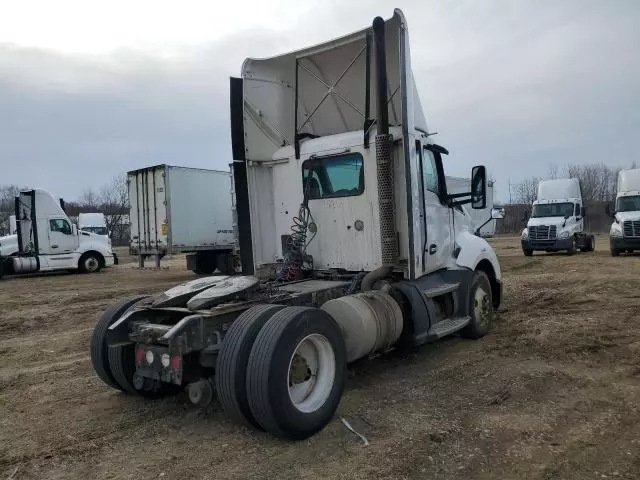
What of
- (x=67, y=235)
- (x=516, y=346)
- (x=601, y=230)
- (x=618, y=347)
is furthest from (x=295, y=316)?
(x=601, y=230)

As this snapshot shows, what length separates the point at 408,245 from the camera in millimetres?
6336

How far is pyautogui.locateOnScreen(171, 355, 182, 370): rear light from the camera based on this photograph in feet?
14.1

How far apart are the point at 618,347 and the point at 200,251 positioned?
1421 centimetres

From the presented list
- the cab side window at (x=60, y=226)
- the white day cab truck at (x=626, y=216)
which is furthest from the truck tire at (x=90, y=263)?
the white day cab truck at (x=626, y=216)

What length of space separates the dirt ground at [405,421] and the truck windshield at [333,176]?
7.16ft

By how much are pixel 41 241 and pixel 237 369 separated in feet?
65.7

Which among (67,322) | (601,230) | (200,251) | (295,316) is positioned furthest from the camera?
(601,230)

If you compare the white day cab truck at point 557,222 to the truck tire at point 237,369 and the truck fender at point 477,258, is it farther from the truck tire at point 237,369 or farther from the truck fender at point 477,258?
the truck tire at point 237,369

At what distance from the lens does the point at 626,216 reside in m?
21.0

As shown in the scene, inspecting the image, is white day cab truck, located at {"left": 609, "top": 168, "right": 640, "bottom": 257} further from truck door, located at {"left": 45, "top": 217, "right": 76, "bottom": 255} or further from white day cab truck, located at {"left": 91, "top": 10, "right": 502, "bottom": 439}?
truck door, located at {"left": 45, "top": 217, "right": 76, "bottom": 255}

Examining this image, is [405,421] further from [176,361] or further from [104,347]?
[104,347]

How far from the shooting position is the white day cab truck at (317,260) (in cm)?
432

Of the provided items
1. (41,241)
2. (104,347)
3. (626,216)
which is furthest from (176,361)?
(626,216)

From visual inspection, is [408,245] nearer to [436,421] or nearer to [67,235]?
[436,421]
